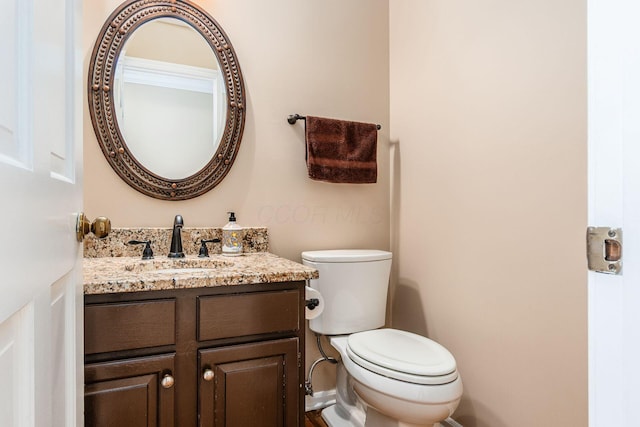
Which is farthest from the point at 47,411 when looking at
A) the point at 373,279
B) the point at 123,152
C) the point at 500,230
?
the point at 500,230

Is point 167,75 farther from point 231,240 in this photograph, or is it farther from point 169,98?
point 231,240

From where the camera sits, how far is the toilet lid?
1219 mm

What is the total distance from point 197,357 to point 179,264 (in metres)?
0.47

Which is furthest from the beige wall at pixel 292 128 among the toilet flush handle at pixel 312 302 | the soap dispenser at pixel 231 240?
the toilet flush handle at pixel 312 302

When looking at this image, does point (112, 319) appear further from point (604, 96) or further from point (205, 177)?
point (604, 96)

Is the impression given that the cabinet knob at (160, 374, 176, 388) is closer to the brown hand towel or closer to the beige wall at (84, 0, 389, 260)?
the beige wall at (84, 0, 389, 260)

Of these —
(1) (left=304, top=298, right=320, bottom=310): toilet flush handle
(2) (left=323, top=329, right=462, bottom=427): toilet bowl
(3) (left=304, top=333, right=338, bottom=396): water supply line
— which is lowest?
(3) (left=304, top=333, right=338, bottom=396): water supply line

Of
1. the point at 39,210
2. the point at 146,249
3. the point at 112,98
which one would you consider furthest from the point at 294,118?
the point at 39,210

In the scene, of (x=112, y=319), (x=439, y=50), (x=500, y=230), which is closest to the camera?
(x=112, y=319)

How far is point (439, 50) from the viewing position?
175cm

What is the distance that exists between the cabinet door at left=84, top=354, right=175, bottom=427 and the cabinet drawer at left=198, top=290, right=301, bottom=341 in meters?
0.14

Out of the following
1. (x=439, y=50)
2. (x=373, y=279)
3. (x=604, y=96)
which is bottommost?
(x=373, y=279)

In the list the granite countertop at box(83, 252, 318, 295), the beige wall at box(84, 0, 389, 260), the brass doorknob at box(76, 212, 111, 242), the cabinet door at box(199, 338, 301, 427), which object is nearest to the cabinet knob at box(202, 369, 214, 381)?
the cabinet door at box(199, 338, 301, 427)

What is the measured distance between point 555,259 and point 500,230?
0.77ft
